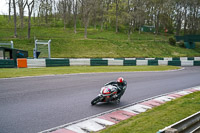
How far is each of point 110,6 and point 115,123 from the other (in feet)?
228

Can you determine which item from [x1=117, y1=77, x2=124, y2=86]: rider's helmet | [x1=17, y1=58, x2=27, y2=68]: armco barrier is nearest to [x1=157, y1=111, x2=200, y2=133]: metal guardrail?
Result: [x1=117, y1=77, x2=124, y2=86]: rider's helmet

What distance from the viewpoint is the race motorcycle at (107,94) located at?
27.9ft

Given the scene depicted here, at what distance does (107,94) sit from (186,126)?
391 cm

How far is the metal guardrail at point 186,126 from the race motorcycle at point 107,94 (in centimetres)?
359

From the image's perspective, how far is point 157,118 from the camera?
7.06 meters

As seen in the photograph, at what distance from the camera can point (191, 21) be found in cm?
7425

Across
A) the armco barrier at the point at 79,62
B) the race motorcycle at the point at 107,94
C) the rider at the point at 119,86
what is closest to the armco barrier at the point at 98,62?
the armco barrier at the point at 79,62

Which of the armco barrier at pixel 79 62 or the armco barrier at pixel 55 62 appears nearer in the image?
the armco barrier at pixel 55 62

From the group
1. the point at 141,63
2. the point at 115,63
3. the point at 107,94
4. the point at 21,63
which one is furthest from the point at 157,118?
the point at 141,63

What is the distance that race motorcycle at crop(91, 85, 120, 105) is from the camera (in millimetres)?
8508

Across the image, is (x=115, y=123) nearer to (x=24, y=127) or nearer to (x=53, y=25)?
(x=24, y=127)

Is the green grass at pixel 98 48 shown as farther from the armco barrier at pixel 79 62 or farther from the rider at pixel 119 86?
the rider at pixel 119 86

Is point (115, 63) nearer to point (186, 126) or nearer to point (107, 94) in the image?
point (107, 94)

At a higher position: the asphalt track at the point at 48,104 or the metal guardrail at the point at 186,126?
the metal guardrail at the point at 186,126
